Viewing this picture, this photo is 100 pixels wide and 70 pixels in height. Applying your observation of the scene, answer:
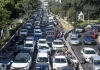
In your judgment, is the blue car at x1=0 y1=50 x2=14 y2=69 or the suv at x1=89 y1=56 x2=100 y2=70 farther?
the blue car at x1=0 y1=50 x2=14 y2=69

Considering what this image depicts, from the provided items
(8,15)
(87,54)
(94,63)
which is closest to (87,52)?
(87,54)

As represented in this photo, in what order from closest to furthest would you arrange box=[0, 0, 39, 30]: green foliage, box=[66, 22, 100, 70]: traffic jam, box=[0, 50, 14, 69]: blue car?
box=[66, 22, 100, 70]: traffic jam < box=[0, 50, 14, 69]: blue car < box=[0, 0, 39, 30]: green foliage

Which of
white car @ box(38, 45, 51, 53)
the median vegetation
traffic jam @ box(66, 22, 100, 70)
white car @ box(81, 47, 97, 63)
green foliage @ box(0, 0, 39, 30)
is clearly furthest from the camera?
the median vegetation

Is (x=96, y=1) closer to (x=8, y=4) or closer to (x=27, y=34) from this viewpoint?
(x=27, y=34)

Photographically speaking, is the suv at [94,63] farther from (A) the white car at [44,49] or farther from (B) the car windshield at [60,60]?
(A) the white car at [44,49]

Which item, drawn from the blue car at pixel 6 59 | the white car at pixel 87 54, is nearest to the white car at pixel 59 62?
the white car at pixel 87 54

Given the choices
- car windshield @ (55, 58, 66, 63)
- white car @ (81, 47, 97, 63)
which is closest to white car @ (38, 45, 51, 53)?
white car @ (81, 47, 97, 63)

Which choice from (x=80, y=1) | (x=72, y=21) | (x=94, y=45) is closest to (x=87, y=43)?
(x=94, y=45)

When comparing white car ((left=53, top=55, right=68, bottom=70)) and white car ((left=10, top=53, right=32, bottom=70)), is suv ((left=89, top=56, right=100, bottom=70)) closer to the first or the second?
white car ((left=53, top=55, right=68, bottom=70))

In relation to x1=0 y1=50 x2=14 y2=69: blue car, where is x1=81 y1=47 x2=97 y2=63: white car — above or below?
below

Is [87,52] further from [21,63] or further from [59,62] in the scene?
[21,63]

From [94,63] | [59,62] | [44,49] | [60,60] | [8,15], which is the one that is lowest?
[44,49]
